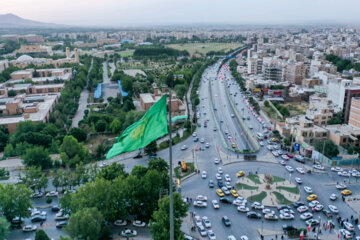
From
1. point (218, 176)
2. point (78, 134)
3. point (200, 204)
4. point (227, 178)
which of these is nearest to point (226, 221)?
point (200, 204)

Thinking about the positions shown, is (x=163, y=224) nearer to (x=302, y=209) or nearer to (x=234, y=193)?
(x=234, y=193)

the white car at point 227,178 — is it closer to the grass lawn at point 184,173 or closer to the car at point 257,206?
the grass lawn at point 184,173

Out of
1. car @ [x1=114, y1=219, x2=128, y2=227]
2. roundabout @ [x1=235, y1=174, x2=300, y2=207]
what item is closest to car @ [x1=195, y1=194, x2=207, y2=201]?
roundabout @ [x1=235, y1=174, x2=300, y2=207]

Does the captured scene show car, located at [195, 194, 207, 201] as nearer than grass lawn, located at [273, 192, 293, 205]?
No

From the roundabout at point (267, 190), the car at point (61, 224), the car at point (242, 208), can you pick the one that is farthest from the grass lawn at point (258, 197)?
the car at point (61, 224)

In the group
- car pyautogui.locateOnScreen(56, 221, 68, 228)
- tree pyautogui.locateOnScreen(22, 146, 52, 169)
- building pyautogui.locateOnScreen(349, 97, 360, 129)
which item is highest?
building pyautogui.locateOnScreen(349, 97, 360, 129)

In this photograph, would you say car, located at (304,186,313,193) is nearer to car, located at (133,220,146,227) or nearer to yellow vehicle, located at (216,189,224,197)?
yellow vehicle, located at (216,189,224,197)

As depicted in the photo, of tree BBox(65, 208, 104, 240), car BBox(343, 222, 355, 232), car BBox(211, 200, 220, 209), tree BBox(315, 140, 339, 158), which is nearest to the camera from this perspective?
tree BBox(65, 208, 104, 240)
